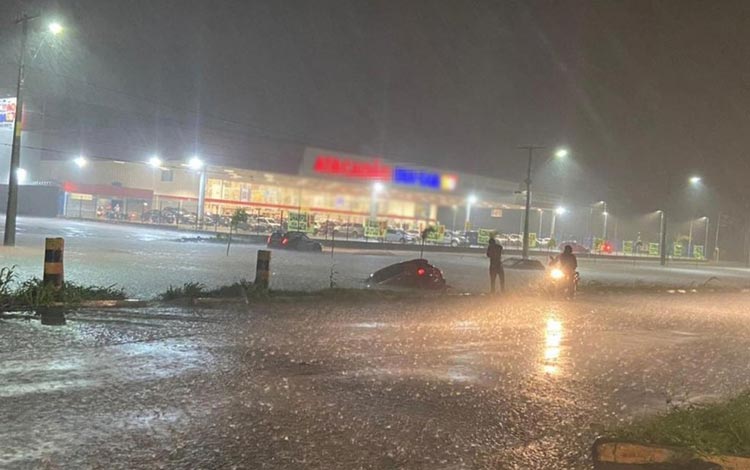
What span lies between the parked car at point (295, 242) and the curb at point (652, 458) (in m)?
30.4

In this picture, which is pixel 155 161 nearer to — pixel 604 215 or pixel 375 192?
pixel 375 192

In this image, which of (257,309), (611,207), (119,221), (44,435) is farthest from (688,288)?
(611,207)

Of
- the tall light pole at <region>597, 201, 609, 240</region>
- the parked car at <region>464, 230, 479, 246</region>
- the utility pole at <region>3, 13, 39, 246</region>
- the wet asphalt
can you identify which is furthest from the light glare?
the tall light pole at <region>597, 201, 609, 240</region>

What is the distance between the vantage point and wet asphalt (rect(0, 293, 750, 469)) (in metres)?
4.77

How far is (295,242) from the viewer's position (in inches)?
1394

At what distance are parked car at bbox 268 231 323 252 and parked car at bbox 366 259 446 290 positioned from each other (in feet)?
54.3

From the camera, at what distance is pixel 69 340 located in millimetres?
8000

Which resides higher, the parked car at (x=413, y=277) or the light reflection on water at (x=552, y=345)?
the parked car at (x=413, y=277)

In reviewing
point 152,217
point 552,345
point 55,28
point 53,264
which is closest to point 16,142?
point 55,28

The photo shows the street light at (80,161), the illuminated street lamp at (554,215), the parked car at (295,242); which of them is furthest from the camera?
the street light at (80,161)

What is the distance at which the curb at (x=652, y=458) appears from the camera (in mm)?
4660

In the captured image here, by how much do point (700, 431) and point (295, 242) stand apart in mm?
31030

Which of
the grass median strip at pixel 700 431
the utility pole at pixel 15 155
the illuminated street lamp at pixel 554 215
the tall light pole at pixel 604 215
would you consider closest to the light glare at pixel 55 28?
the utility pole at pixel 15 155

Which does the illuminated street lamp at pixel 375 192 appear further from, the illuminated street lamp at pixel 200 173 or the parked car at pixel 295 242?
the illuminated street lamp at pixel 200 173
